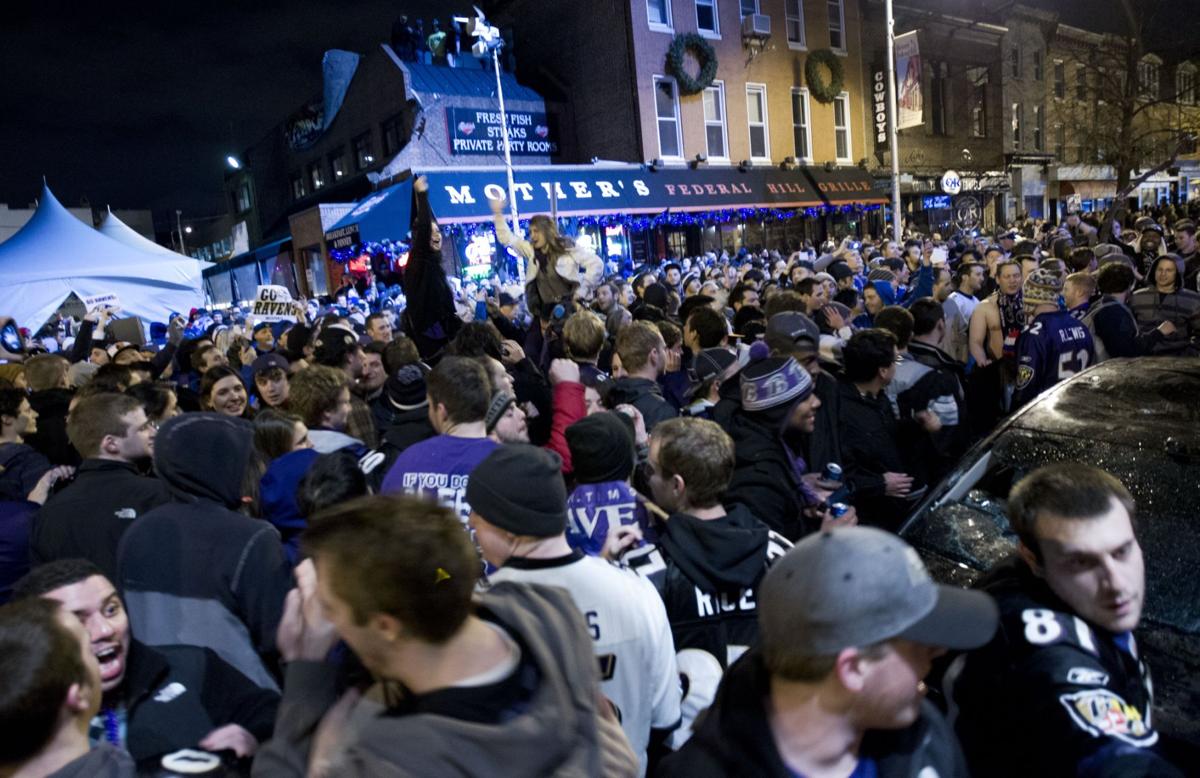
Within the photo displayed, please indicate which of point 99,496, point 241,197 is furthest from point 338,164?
point 99,496

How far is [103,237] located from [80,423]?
1602cm

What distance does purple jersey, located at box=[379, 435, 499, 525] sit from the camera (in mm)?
3023

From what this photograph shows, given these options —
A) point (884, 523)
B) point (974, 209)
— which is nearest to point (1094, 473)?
point (884, 523)

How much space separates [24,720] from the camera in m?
1.44

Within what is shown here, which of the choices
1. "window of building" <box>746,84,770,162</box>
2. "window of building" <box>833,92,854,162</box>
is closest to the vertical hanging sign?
"window of building" <box>746,84,770,162</box>

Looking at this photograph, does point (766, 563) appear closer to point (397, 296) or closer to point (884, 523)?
point (884, 523)

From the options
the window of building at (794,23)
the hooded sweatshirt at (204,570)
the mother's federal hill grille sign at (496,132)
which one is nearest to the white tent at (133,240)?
the mother's federal hill grille sign at (496,132)

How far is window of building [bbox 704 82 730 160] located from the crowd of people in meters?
19.8

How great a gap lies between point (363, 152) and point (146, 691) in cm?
2896

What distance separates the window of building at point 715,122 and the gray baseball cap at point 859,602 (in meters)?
23.6

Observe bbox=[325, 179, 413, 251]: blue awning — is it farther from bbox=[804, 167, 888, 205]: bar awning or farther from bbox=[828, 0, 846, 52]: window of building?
bbox=[828, 0, 846, 52]: window of building

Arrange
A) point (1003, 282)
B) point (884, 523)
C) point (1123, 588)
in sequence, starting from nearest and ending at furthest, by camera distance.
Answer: point (1123, 588), point (884, 523), point (1003, 282)

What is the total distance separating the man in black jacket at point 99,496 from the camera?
298 cm

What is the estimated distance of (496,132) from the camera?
2270 centimetres
